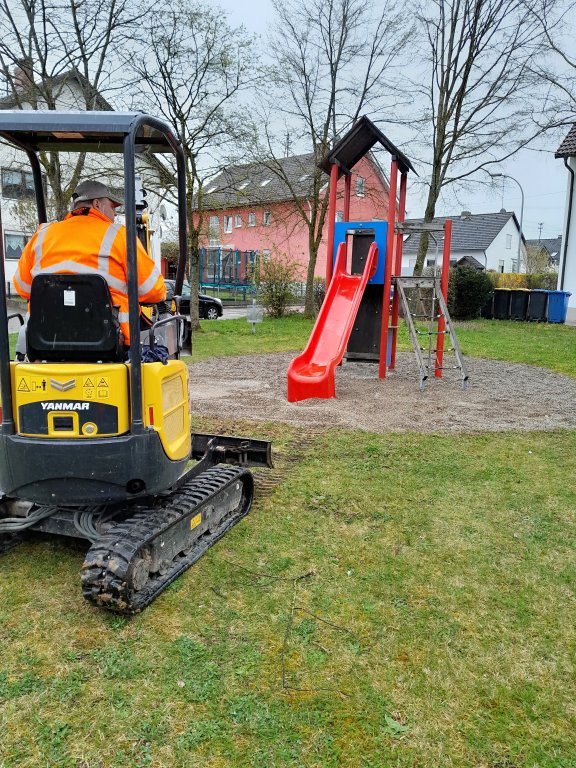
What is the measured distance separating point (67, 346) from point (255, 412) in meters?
4.67

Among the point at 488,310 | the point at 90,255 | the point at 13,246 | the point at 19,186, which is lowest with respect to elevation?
the point at 488,310

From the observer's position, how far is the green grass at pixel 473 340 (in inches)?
Result: 520

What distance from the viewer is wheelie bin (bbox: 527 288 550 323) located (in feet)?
69.3

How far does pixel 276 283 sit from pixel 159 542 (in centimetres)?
1774

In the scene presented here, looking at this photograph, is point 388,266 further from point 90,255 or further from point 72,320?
point 72,320

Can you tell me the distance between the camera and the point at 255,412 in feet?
26.0

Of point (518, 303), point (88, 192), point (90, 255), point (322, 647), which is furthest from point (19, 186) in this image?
point (322, 647)

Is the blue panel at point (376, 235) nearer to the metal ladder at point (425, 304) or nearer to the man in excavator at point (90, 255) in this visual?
the metal ladder at point (425, 304)

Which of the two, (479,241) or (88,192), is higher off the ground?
(479,241)

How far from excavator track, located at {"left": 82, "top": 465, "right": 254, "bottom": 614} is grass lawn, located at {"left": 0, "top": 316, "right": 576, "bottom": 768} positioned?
11 centimetres

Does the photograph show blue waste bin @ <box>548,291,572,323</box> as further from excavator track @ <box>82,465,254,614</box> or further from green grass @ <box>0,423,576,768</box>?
excavator track @ <box>82,465,254,614</box>

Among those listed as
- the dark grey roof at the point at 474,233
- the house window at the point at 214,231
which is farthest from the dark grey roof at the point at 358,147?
the dark grey roof at the point at 474,233

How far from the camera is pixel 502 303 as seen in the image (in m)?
21.8

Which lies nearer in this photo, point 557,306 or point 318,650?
point 318,650
